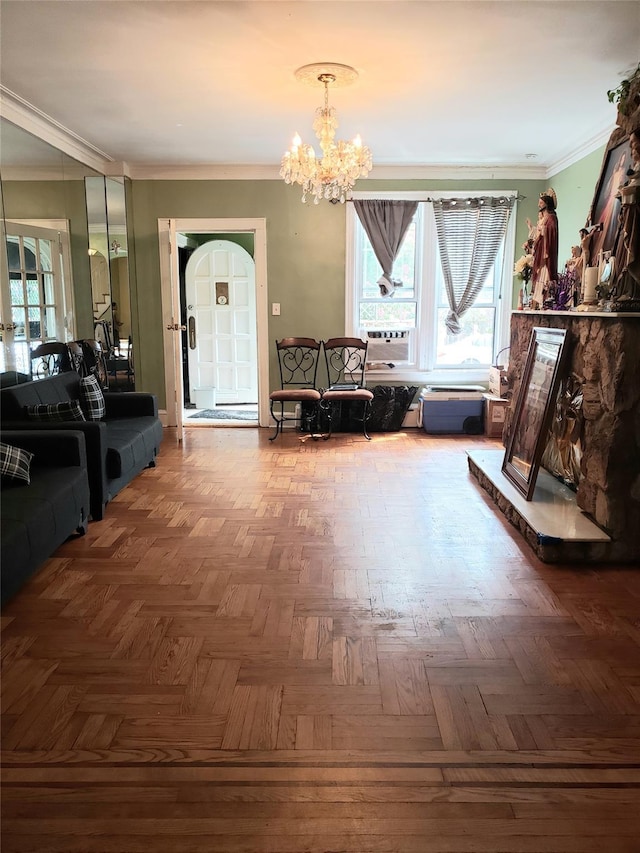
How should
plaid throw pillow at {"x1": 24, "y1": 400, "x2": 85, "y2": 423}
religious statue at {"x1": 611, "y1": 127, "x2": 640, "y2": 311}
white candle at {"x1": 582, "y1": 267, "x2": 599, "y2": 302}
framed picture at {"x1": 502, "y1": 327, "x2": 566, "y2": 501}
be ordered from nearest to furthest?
religious statue at {"x1": 611, "y1": 127, "x2": 640, "y2": 311} → white candle at {"x1": 582, "y1": 267, "x2": 599, "y2": 302} → framed picture at {"x1": 502, "y1": 327, "x2": 566, "y2": 501} → plaid throw pillow at {"x1": 24, "y1": 400, "x2": 85, "y2": 423}

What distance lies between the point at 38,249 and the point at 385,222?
3.42 meters

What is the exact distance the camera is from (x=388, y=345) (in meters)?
6.76

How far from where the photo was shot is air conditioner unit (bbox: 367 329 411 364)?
6.75 metres

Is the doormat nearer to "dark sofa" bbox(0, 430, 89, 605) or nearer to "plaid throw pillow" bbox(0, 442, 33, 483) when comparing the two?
"dark sofa" bbox(0, 430, 89, 605)

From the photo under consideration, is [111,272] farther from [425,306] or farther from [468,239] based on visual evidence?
[468,239]

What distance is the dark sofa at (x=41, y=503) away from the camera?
2.67m

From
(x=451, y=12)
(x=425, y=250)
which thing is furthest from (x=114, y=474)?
(x=425, y=250)

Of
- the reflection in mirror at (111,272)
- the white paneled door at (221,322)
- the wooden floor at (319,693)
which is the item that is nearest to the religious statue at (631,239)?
the wooden floor at (319,693)

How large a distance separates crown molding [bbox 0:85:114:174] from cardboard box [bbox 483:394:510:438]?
14.6 ft

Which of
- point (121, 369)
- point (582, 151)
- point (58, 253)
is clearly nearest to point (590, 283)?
point (582, 151)

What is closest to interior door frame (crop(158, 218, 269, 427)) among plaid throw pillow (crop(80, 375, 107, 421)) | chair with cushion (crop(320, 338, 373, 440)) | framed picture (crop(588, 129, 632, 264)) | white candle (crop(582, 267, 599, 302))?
chair with cushion (crop(320, 338, 373, 440))

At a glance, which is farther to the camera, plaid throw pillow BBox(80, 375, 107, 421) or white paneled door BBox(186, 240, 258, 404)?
white paneled door BBox(186, 240, 258, 404)

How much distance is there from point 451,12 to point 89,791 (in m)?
3.62

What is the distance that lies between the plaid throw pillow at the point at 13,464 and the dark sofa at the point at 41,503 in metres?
0.03
